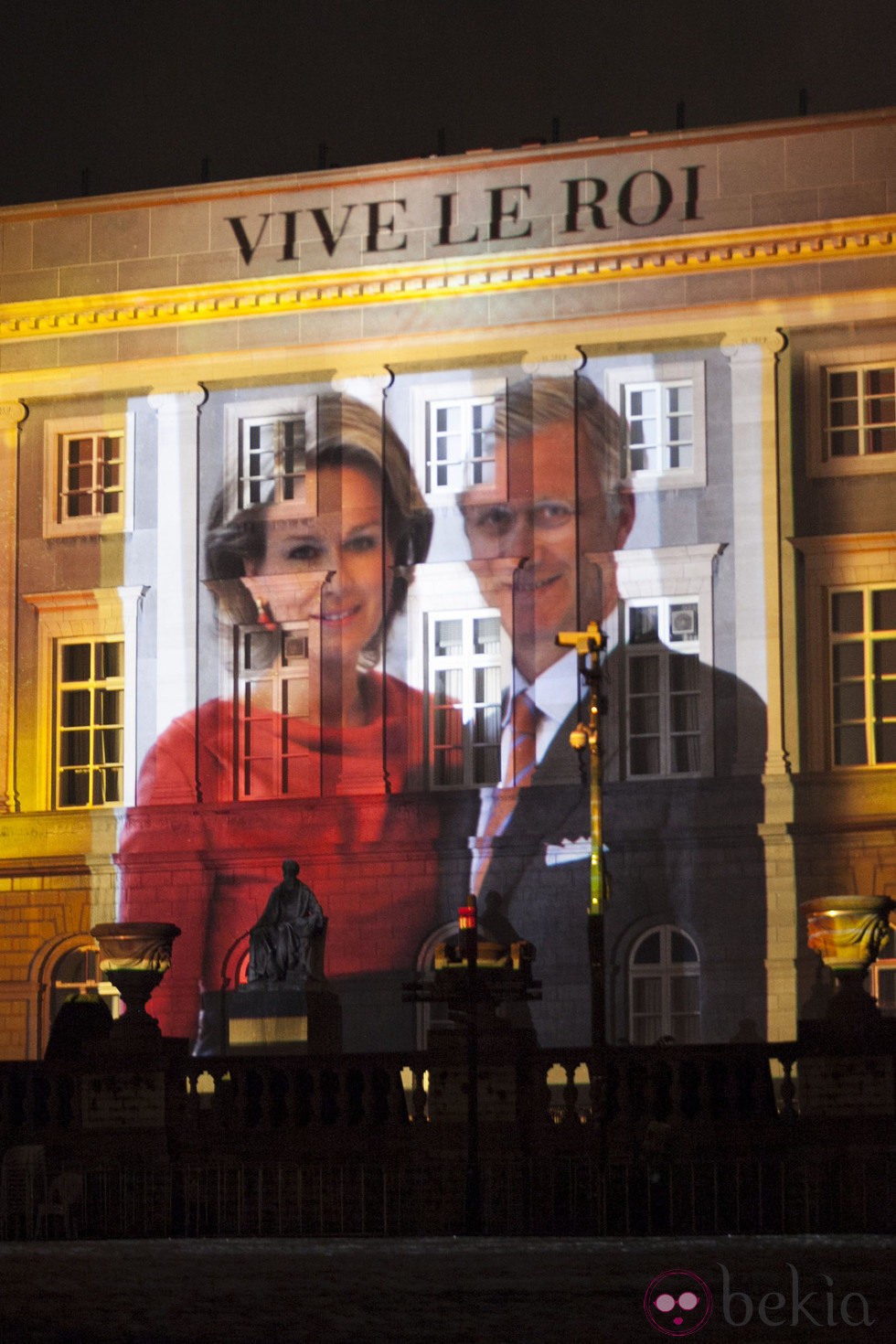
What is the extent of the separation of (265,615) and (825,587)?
358 inches

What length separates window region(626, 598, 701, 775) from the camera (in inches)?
1678

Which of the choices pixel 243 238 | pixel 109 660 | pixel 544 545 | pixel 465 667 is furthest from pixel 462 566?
pixel 243 238

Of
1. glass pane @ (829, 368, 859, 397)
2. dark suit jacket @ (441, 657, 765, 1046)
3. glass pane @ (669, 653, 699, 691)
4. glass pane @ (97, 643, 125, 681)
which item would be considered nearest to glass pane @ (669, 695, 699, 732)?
glass pane @ (669, 653, 699, 691)

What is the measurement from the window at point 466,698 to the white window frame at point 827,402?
5.68 m

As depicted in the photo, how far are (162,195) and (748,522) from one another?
11.2 meters

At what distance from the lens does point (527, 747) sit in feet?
141

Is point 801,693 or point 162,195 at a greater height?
point 162,195

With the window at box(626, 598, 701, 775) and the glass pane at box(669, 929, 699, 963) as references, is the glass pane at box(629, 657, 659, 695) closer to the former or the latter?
the window at box(626, 598, 701, 775)

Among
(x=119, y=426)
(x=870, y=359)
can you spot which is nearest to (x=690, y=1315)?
(x=870, y=359)

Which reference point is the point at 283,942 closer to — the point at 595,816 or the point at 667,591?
the point at 595,816

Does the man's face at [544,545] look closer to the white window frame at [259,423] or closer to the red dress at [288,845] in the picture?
the red dress at [288,845]

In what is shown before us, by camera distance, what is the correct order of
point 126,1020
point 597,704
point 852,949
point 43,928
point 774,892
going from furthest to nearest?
point 43,928 < point 774,892 < point 597,704 < point 126,1020 < point 852,949

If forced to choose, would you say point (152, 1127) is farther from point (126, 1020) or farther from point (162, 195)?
point (162, 195)

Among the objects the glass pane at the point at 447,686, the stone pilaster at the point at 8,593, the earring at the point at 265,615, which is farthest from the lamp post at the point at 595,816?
the stone pilaster at the point at 8,593
